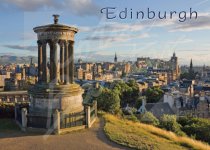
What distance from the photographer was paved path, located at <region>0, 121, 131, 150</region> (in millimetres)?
14250

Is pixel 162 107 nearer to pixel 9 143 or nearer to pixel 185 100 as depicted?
pixel 185 100

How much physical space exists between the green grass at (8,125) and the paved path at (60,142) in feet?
4.25

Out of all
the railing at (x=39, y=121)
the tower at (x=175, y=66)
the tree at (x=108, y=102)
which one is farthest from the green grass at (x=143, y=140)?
the tower at (x=175, y=66)

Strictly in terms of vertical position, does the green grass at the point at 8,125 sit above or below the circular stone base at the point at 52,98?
below

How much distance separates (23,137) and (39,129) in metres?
1.43

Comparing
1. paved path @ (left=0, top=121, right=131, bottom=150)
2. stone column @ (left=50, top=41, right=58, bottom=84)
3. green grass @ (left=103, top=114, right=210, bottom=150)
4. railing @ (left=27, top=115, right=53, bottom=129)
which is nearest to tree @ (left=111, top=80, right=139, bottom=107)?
stone column @ (left=50, top=41, right=58, bottom=84)

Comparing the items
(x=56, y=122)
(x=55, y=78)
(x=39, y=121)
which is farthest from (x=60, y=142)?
(x=55, y=78)

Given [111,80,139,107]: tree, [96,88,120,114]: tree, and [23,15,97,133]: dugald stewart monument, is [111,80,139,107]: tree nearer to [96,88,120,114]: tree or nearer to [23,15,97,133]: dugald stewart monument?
[96,88,120,114]: tree

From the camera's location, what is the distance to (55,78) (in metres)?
19.3

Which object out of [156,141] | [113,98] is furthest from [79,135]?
[113,98]

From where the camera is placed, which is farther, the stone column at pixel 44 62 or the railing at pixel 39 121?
the stone column at pixel 44 62

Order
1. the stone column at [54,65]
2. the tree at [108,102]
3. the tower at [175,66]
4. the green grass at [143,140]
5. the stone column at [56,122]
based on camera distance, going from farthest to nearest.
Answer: the tower at [175,66] → the tree at [108,102] → the stone column at [54,65] → the stone column at [56,122] → the green grass at [143,140]

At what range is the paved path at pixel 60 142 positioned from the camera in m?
14.2

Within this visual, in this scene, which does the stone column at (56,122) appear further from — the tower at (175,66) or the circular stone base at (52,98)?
the tower at (175,66)
